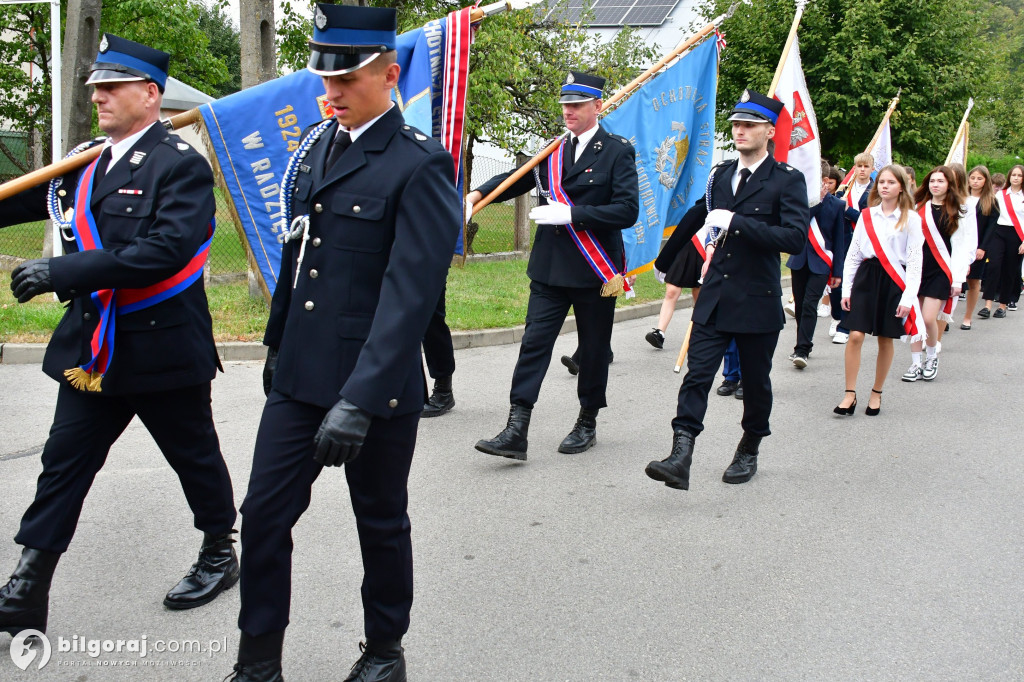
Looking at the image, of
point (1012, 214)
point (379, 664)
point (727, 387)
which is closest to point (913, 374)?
point (727, 387)

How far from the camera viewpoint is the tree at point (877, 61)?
20984 mm

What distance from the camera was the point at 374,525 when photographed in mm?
2945

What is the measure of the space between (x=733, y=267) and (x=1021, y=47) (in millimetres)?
70690

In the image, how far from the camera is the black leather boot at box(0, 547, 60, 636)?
10.7 ft

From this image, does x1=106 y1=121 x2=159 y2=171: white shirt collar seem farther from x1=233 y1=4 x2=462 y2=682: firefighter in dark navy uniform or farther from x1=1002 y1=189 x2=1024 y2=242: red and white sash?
x1=1002 y1=189 x2=1024 y2=242: red and white sash

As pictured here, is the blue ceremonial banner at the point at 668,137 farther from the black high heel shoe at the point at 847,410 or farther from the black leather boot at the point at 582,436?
the black leather boot at the point at 582,436

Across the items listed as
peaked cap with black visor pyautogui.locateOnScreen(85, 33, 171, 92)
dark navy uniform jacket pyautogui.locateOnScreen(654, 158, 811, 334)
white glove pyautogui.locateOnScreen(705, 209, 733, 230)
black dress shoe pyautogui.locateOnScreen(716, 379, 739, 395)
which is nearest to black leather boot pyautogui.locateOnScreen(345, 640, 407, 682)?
peaked cap with black visor pyautogui.locateOnScreen(85, 33, 171, 92)

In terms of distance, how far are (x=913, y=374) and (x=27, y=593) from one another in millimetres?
7212

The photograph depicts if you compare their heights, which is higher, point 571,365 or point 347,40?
point 347,40

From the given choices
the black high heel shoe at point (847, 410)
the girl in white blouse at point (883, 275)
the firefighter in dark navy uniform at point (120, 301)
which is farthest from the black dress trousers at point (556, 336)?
the firefighter in dark navy uniform at point (120, 301)

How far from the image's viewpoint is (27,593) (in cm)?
328

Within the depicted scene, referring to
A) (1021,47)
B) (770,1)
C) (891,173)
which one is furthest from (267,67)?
(1021,47)

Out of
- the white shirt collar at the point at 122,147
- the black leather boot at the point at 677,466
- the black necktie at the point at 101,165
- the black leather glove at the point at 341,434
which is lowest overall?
the black leather boot at the point at 677,466

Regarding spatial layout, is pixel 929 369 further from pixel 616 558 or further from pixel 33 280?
pixel 33 280
